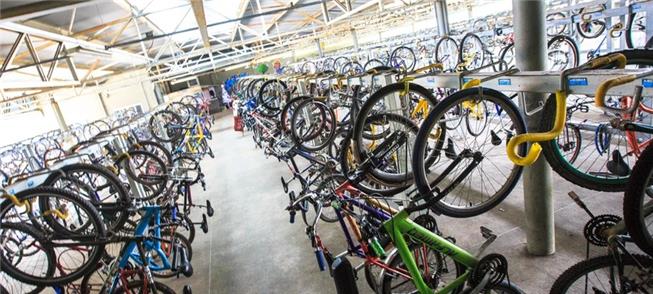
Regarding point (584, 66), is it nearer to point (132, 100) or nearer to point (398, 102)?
point (398, 102)

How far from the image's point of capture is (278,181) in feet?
18.5

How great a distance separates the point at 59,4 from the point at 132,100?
13.4 meters

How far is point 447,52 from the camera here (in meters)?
6.88

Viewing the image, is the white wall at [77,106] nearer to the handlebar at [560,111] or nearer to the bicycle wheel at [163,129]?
the bicycle wheel at [163,129]

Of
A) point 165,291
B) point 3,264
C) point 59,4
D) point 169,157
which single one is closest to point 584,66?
point 165,291

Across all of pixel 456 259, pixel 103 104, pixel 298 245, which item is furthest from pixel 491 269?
pixel 103 104

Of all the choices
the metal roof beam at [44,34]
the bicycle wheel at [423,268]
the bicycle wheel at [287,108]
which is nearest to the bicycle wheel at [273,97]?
the bicycle wheel at [287,108]

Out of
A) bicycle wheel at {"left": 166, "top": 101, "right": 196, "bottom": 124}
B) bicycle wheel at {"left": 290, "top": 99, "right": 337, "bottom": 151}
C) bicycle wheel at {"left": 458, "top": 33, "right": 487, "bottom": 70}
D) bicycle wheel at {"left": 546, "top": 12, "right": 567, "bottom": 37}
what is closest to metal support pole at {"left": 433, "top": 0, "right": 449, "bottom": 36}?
bicycle wheel at {"left": 458, "top": 33, "right": 487, "bottom": 70}

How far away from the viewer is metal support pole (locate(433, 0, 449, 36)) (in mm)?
5978

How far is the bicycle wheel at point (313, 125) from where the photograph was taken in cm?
369

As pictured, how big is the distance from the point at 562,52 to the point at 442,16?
2032 mm

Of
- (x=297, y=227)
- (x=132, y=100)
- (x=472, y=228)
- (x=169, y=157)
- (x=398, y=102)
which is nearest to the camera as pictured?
(x=398, y=102)

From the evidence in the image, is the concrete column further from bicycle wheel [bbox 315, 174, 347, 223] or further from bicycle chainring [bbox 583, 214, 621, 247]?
bicycle chainring [bbox 583, 214, 621, 247]

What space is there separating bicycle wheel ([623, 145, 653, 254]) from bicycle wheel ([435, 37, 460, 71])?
5.64 meters
